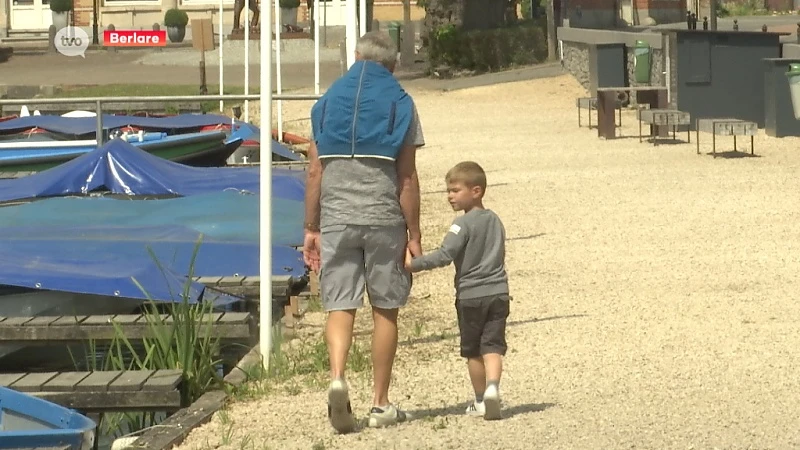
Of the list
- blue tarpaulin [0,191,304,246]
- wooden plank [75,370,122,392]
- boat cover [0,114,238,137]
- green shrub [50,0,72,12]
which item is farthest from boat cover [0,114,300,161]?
green shrub [50,0,72,12]

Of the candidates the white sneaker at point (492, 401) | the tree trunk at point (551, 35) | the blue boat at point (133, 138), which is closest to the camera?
the white sneaker at point (492, 401)

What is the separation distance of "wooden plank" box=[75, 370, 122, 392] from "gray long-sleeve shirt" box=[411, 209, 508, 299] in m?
1.95

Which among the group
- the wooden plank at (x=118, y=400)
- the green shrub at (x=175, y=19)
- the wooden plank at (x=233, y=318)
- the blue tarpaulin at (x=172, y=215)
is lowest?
the wooden plank at (x=118, y=400)

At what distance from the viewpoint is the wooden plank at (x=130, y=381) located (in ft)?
25.2

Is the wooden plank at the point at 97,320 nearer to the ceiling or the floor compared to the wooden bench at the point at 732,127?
nearer to the floor

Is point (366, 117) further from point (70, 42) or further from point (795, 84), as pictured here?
point (70, 42)

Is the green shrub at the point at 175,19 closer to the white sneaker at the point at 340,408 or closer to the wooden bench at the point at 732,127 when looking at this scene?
the wooden bench at the point at 732,127

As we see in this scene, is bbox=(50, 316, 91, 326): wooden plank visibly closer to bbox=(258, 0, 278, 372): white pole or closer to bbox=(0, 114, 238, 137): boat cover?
bbox=(258, 0, 278, 372): white pole

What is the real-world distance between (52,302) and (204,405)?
2801mm

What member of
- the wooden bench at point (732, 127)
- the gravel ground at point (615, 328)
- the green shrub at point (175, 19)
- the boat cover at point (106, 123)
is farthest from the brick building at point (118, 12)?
the gravel ground at point (615, 328)

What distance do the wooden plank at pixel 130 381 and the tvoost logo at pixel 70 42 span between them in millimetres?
41879

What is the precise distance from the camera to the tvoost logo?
49.0 m

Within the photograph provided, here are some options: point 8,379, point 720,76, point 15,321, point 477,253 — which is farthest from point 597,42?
point 477,253

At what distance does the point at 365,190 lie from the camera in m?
6.82
